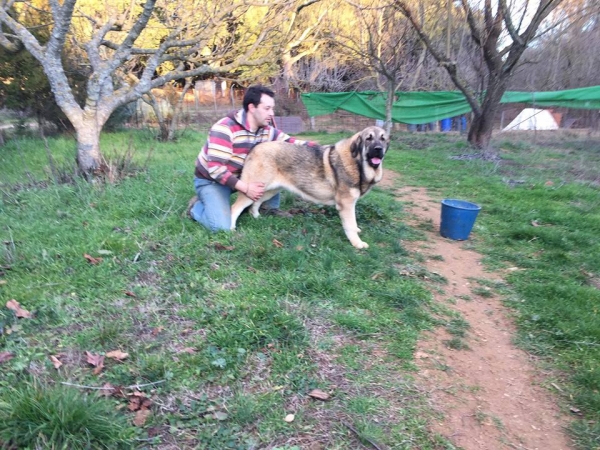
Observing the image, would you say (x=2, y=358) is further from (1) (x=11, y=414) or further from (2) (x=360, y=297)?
(2) (x=360, y=297)

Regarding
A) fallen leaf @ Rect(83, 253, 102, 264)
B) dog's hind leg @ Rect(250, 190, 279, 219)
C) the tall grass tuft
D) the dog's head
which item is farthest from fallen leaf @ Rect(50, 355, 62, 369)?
the dog's head

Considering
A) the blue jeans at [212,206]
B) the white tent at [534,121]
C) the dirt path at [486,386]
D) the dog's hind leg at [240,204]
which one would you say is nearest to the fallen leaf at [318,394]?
the dirt path at [486,386]

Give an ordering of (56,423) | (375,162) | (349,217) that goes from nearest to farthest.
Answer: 1. (56,423)
2. (375,162)
3. (349,217)

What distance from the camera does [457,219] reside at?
535 centimetres

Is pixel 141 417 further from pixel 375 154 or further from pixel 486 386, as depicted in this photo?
pixel 375 154

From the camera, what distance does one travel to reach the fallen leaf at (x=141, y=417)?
2.33 m

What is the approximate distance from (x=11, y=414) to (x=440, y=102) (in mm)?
→ 17093

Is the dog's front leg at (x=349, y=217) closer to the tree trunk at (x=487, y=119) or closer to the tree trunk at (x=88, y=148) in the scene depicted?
the tree trunk at (x=88, y=148)

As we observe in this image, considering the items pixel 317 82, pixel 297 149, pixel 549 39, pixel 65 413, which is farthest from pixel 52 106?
pixel 549 39

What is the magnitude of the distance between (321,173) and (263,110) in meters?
1.06

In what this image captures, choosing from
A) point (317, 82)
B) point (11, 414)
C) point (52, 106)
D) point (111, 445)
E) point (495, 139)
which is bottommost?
point (111, 445)

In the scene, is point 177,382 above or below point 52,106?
below

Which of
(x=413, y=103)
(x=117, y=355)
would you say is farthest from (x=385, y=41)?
(x=117, y=355)

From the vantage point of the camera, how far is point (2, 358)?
105 inches
